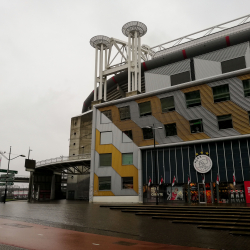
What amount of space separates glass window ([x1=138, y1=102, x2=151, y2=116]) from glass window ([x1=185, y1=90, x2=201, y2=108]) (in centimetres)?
537

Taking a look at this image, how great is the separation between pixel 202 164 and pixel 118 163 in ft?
38.5

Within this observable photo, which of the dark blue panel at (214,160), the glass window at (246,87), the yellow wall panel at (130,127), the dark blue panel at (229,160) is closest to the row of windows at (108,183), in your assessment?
the yellow wall panel at (130,127)

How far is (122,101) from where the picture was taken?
123ft

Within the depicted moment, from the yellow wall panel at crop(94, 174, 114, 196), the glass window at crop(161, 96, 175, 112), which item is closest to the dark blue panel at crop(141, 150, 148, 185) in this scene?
the yellow wall panel at crop(94, 174, 114, 196)

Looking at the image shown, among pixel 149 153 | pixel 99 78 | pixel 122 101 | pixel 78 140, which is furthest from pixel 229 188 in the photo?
pixel 78 140

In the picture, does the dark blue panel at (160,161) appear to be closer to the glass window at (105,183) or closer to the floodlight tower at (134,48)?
the glass window at (105,183)

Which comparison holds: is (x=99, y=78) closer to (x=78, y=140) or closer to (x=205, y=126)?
(x=78, y=140)

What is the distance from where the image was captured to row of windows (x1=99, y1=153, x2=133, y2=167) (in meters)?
35.6

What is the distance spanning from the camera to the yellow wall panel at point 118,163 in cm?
3469

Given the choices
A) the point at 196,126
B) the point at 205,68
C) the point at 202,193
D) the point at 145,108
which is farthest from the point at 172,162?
the point at 205,68

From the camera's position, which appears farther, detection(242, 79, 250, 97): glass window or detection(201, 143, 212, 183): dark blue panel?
detection(201, 143, 212, 183): dark blue panel

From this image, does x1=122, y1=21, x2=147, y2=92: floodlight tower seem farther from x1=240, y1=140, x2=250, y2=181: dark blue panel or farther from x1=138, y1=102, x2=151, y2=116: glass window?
x1=240, y1=140, x2=250, y2=181: dark blue panel

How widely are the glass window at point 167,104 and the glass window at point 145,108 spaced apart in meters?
2.04

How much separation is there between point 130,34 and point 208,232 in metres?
39.7
